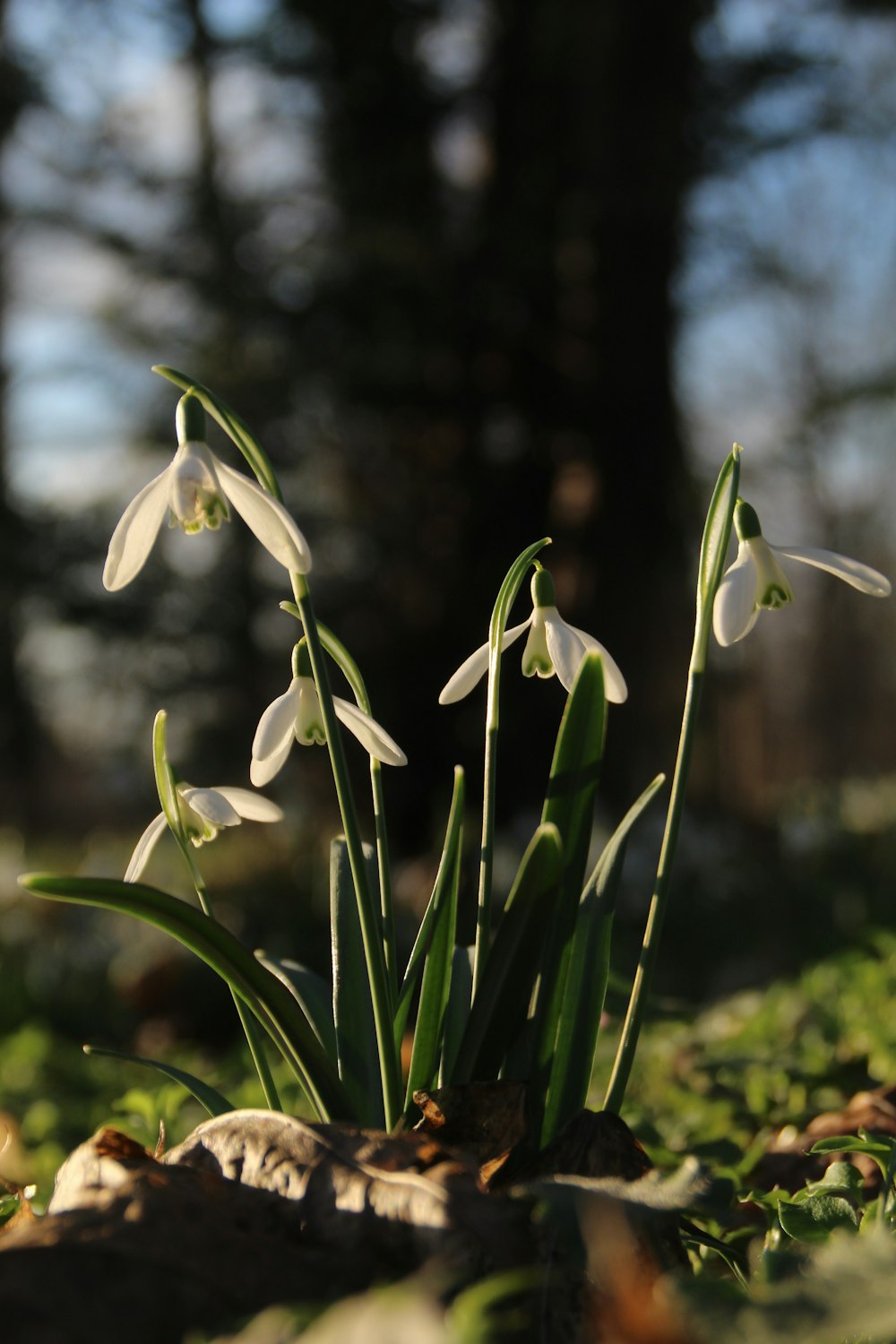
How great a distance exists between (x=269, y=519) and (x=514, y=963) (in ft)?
1.49

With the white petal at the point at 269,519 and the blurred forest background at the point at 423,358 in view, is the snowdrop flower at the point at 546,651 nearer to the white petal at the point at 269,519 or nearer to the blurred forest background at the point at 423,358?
the white petal at the point at 269,519

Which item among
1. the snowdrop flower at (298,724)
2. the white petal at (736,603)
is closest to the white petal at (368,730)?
the snowdrop flower at (298,724)

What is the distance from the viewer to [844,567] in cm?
110

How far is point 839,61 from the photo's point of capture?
249 inches

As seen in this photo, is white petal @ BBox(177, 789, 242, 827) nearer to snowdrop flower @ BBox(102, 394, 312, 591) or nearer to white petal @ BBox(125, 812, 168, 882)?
white petal @ BBox(125, 812, 168, 882)

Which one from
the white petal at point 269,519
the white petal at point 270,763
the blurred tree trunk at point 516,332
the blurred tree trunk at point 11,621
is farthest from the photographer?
the blurred tree trunk at point 11,621

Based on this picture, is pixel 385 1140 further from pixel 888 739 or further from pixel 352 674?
pixel 888 739

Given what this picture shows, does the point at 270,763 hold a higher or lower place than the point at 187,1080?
higher

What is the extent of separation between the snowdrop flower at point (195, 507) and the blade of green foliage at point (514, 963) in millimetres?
328

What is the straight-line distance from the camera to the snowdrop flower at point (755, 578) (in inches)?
42.4

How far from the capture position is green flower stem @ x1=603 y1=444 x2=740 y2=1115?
1124 millimetres

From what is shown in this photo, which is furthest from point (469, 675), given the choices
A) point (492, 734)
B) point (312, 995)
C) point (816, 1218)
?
point (816, 1218)

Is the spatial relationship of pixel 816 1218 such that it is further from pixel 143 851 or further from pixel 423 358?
pixel 423 358

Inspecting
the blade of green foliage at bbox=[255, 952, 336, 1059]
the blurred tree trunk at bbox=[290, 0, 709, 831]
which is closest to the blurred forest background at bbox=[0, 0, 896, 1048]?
the blurred tree trunk at bbox=[290, 0, 709, 831]
